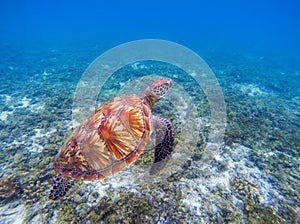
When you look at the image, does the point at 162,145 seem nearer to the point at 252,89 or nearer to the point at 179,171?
the point at 179,171

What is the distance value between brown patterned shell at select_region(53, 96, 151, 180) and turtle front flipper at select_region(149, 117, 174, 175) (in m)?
0.44

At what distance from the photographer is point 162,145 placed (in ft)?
11.8

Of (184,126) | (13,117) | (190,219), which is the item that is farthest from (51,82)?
(190,219)

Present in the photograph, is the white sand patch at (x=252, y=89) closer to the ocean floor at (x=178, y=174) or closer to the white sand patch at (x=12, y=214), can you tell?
the ocean floor at (x=178, y=174)

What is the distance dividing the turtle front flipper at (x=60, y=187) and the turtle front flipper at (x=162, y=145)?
1.66 meters

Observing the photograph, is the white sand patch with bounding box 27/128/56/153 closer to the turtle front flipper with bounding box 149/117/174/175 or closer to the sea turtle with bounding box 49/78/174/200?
the sea turtle with bounding box 49/78/174/200

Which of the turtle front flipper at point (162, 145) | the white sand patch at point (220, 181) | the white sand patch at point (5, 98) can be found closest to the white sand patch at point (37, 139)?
the turtle front flipper at point (162, 145)

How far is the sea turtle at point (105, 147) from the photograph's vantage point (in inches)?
113

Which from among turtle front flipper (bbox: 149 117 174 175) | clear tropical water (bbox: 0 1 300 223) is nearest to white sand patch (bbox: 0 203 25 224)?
clear tropical water (bbox: 0 1 300 223)

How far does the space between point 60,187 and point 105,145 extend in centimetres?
113

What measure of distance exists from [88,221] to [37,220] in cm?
91

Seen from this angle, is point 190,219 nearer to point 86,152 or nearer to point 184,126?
point 86,152

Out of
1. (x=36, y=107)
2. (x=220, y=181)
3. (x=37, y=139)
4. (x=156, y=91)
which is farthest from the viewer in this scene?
(x=36, y=107)

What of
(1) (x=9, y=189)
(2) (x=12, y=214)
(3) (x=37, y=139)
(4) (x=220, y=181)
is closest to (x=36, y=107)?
(3) (x=37, y=139)
